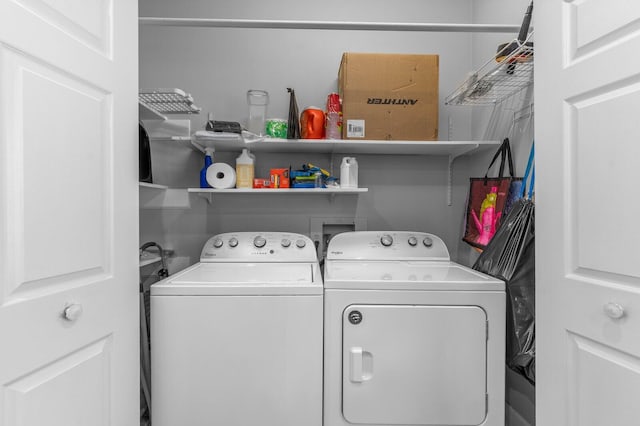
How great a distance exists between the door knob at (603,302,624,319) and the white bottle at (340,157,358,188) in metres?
1.40

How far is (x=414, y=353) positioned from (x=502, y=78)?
1.35m

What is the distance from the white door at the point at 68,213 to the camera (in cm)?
87

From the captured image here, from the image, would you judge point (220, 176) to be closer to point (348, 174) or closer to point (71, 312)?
point (348, 174)

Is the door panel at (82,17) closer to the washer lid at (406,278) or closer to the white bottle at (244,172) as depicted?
the white bottle at (244,172)

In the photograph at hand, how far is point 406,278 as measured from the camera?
160cm

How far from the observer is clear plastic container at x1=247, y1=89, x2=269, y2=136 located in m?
2.28

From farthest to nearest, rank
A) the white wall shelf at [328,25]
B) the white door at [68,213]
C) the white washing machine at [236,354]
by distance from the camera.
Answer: the white wall shelf at [328,25], the white washing machine at [236,354], the white door at [68,213]

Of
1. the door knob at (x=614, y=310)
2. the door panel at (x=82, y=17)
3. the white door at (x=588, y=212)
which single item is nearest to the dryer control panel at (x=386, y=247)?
the white door at (x=588, y=212)

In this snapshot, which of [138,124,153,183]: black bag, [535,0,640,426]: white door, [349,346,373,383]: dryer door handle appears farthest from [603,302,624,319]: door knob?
[138,124,153,183]: black bag

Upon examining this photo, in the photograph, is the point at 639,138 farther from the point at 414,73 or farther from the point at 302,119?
the point at 302,119

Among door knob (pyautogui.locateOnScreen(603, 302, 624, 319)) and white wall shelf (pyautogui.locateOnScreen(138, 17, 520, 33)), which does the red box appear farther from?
door knob (pyautogui.locateOnScreen(603, 302, 624, 319))

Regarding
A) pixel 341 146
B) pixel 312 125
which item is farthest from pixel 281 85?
pixel 341 146

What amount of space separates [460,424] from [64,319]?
4.88 ft

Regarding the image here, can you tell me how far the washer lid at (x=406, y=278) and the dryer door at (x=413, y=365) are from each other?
87mm
